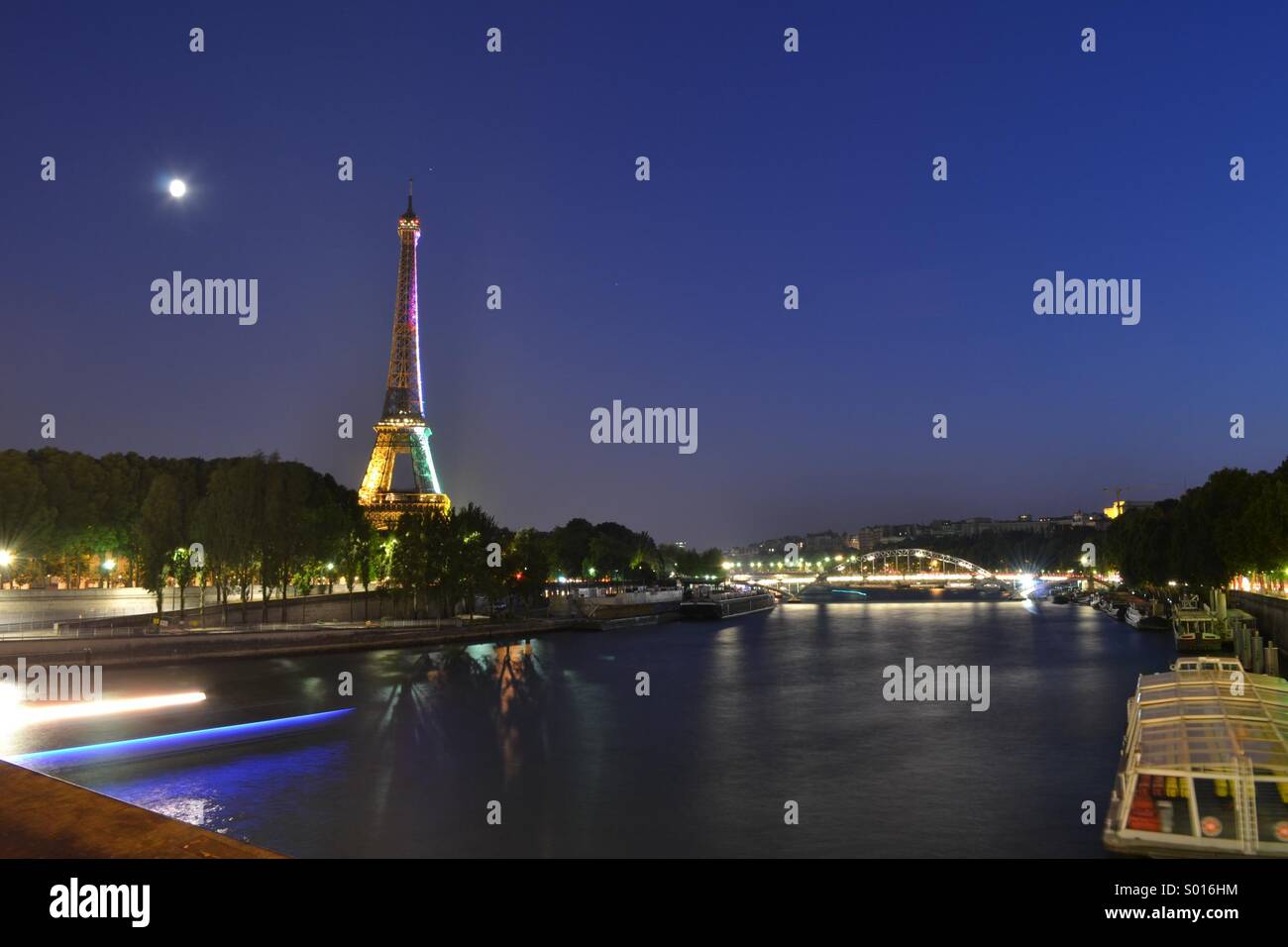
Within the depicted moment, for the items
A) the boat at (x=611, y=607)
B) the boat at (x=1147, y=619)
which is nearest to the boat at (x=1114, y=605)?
the boat at (x=1147, y=619)

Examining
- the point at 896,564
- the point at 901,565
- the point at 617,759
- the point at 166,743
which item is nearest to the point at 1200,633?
the point at 617,759

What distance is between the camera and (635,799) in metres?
20.5

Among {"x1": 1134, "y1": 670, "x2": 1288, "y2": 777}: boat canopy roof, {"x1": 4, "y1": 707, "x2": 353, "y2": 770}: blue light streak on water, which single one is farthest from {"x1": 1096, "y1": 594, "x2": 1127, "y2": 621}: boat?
{"x1": 4, "y1": 707, "x2": 353, "y2": 770}: blue light streak on water

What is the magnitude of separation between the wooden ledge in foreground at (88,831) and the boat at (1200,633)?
47.5 metres

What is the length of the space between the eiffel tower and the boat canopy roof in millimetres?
71413

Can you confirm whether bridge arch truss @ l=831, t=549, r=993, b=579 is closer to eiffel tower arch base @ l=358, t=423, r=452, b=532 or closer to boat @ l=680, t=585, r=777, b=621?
boat @ l=680, t=585, r=777, b=621

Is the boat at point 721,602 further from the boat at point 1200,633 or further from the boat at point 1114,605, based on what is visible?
the boat at point 1200,633

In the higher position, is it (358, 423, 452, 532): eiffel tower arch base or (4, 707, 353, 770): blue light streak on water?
(358, 423, 452, 532): eiffel tower arch base

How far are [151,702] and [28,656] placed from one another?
706 cm

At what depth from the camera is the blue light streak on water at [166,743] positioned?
23.1m

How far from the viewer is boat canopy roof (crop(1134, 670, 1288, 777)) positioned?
575 inches
